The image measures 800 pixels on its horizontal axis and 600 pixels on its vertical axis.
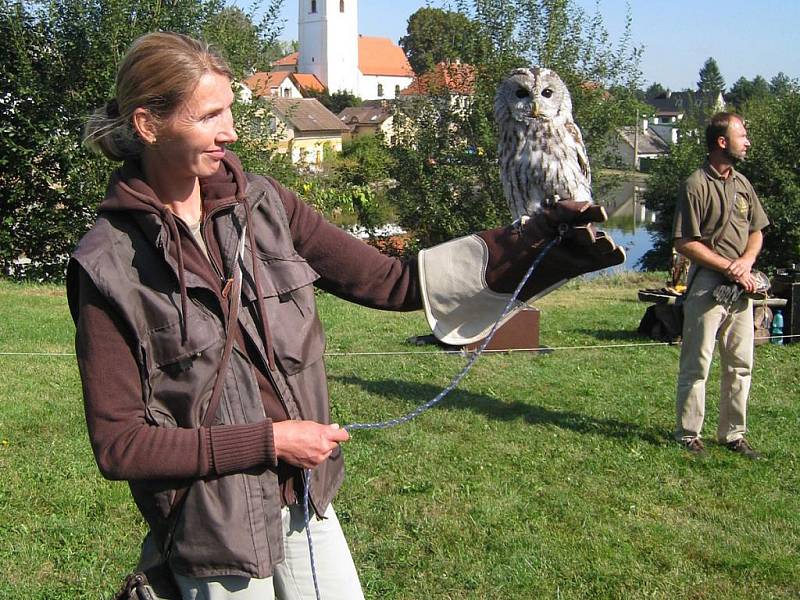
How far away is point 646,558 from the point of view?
383cm

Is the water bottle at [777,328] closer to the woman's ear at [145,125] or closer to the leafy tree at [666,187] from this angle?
the woman's ear at [145,125]

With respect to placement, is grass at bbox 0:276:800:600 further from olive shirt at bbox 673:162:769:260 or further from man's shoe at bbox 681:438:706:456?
olive shirt at bbox 673:162:769:260

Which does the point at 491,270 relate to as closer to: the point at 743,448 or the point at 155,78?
the point at 155,78

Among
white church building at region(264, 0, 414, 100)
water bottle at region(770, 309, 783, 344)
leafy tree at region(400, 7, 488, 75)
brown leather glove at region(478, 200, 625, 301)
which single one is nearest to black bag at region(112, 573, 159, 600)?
brown leather glove at region(478, 200, 625, 301)

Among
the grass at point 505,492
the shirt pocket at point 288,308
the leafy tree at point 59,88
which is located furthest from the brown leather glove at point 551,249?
the leafy tree at point 59,88

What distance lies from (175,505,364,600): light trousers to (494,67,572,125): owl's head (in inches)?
111

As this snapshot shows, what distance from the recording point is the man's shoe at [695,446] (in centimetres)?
513

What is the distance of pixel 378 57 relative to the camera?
10119 cm

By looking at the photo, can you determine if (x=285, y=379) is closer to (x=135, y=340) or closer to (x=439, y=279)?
(x=135, y=340)

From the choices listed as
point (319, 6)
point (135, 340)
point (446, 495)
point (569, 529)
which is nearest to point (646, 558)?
point (569, 529)

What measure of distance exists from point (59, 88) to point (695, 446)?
11.2 meters

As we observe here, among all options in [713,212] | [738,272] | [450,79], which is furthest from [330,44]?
[738,272]

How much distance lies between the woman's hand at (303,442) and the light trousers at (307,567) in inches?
7.6

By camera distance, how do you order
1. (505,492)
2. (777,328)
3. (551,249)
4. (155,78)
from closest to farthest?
(155,78) → (551,249) → (505,492) → (777,328)
